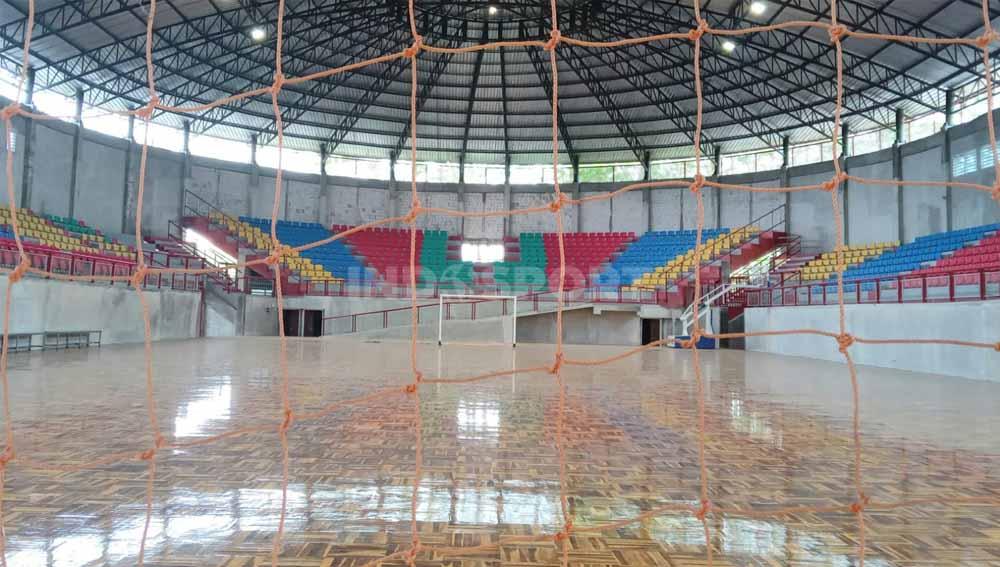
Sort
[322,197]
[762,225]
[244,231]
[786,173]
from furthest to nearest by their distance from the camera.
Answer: [322,197], [762,225], [786,173], [244,231]

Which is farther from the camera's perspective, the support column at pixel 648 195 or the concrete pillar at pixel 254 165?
the support column at pixel 648 195

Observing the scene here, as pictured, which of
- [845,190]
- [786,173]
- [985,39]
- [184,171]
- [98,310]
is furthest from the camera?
[786,173]

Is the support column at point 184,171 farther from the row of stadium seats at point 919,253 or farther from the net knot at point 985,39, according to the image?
the row of stadium seats at point 919,253

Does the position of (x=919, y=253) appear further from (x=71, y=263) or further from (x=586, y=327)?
(x=71, y=263)

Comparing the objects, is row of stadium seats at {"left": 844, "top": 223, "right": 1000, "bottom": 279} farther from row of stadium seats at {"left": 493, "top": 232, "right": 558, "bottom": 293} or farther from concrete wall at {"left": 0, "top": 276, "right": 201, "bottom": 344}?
concrete wall at {"left": 0, "top": 276, "right": 201, "bottom": 344}

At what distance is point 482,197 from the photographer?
94.6 ft

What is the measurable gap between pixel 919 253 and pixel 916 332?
9.51 metres

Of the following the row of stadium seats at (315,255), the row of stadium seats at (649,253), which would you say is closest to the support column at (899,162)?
the row of stadium seats at (649,253)

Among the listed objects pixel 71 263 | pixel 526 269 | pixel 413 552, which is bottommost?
pixel 413 552

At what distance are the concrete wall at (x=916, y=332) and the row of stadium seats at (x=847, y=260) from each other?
6.40m

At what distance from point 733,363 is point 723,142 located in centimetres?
1764

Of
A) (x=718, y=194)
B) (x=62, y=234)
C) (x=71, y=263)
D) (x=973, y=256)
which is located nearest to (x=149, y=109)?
(x=71, y=263)

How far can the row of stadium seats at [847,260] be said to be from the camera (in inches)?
798

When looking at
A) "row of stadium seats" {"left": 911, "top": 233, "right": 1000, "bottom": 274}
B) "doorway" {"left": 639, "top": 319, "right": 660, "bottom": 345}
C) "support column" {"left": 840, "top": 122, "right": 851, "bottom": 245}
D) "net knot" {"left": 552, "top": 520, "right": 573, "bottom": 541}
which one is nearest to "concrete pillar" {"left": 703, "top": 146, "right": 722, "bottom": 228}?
"support column" {"left": 840, "top": 122, "right": 851, "bottom": 245}
